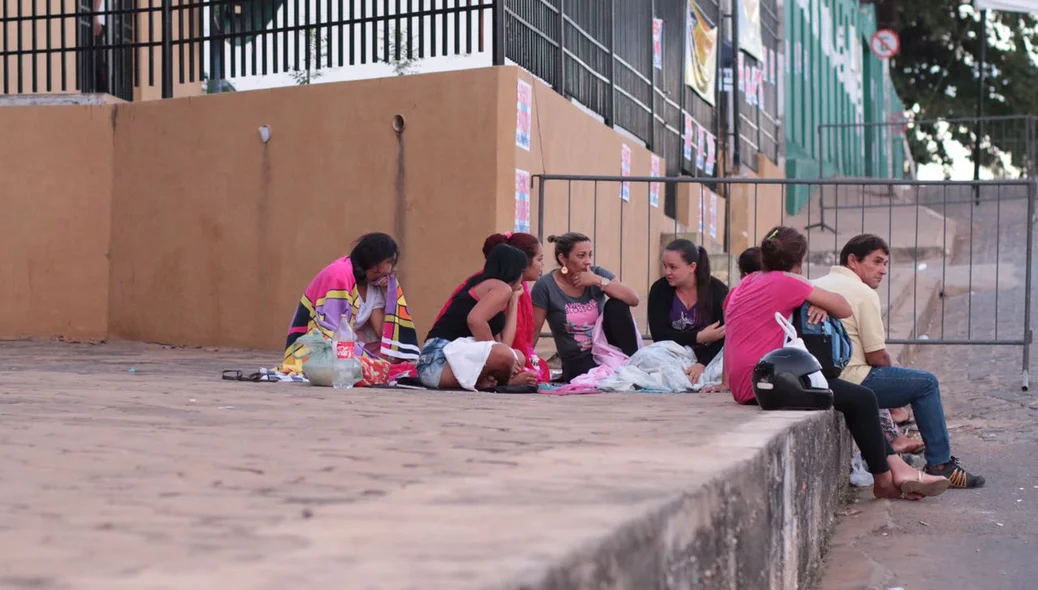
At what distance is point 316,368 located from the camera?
22.3 feet

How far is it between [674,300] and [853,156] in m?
22.2

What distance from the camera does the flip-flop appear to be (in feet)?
18.2

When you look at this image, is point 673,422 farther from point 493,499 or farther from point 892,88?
point 892,88

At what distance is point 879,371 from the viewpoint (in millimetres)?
6039

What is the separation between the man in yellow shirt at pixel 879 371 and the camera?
19.2ft

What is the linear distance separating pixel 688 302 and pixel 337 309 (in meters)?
1.88

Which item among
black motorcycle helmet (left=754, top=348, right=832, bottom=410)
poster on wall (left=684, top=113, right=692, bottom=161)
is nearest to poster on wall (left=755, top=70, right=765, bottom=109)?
poster on wall (left=684, top=113, right=692, bottom=161)

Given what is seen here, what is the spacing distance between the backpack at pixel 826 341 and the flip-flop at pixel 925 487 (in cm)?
52

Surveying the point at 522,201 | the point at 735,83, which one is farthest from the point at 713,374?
the point at 735,83

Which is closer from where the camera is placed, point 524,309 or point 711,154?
point 524,309

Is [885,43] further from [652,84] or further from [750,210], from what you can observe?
[652,84]

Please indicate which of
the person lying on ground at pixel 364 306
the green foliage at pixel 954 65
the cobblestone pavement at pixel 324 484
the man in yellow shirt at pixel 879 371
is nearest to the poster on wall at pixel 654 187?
the person lying on ground at pixel 364 306

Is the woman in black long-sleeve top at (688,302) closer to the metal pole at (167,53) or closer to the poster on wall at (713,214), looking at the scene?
the metal pole at (167,53)

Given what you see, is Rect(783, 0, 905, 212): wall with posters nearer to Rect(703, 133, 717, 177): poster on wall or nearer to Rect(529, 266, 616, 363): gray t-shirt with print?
Rect(703, 133, 717, 177): poster on wall
